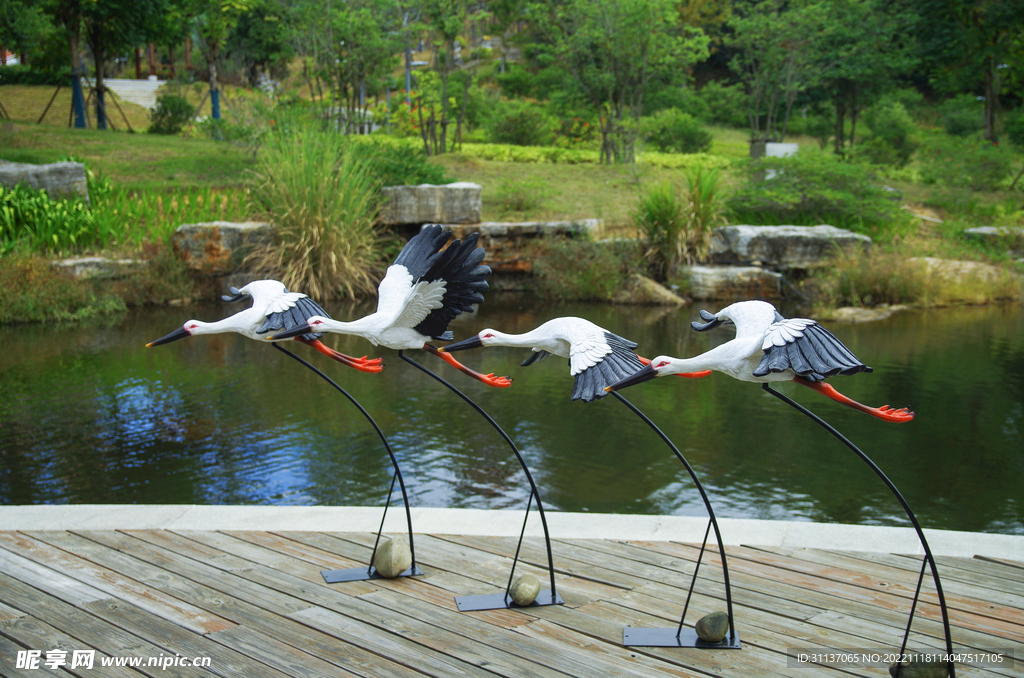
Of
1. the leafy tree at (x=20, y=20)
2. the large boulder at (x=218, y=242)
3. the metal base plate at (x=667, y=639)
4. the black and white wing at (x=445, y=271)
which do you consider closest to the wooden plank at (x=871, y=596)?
the metal base plate at (x=667, y=639)

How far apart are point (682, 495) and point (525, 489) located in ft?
3.23

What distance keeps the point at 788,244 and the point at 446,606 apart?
985 cm

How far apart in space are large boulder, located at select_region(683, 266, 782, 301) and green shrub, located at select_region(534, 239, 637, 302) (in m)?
0.90

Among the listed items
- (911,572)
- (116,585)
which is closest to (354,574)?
(116,585)

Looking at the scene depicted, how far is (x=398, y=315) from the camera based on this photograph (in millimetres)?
2867

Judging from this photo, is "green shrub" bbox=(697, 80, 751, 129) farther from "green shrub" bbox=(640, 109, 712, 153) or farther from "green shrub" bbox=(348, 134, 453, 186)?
"green shrub" bbox=(348, 134, 453, 186)

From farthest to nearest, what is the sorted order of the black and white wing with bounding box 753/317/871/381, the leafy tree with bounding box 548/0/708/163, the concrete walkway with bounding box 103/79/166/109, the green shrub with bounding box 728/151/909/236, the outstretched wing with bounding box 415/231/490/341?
the concrete walkway with bounding box 103/79/166/109
the leafy tree with bounding box 548/0/708/163
the green shrub with bounding box 728/151/909/236
the outstretched wing with bounding box 415/231/490/341
the black and white wing with bounding box 753/317/871/381

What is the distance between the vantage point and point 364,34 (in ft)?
51.0

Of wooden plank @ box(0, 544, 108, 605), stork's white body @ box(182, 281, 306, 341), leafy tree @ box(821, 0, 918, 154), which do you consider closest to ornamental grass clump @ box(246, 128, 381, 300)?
wooden plank @ box(0, 544, 108, 605)

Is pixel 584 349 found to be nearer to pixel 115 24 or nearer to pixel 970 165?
pixel 970 165

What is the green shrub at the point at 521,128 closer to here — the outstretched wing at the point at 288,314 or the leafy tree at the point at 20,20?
the leafy tree at the point at 20,20

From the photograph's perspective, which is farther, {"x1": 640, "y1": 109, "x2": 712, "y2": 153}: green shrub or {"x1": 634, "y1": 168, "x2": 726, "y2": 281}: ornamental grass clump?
{"x1": 640, "y1": 109, "x2": 712, "y2": 153}: green shrub

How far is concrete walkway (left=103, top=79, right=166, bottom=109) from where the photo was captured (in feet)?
88.5

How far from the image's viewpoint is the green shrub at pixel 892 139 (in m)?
17.9
